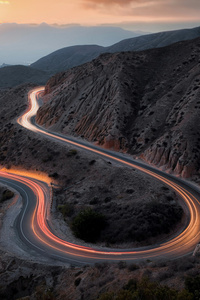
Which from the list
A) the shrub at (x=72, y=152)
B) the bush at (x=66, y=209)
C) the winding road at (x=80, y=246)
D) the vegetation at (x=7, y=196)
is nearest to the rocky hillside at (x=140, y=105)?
the winding road at (x=80, y=246)

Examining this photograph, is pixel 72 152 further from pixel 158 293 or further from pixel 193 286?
pixel 158 293

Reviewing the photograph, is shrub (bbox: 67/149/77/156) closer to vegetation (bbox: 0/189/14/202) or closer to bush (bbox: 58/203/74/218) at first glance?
vegetation (bbox: 0/189/14/202)

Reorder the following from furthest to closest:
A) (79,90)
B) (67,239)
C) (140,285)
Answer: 1. (79,90)
2. (67,239)
3. (140,285)

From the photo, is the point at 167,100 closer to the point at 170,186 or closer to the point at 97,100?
the point at 97,100

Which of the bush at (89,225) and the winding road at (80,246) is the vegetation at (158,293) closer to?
the winding road at (80,246)

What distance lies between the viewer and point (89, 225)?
111 feet

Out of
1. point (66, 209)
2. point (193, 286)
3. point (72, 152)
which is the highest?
point (193, 286)

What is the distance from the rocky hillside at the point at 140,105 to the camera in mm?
50938

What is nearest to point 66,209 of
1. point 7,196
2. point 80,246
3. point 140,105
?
point 80,246

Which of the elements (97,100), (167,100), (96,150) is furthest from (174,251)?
(97,100)

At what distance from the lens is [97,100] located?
241 feet

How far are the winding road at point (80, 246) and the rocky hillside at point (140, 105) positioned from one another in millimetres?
3797

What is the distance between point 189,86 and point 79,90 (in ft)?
109

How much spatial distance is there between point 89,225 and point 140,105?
42.2m
